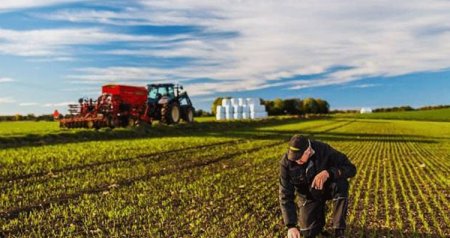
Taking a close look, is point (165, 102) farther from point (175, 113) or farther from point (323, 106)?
point (323, 106)

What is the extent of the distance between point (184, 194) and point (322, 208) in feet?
13.5

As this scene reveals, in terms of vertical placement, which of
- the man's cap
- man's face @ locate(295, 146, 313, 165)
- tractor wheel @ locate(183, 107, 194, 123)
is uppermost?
tractor wheel @ locate(183, 107, 194, 123)

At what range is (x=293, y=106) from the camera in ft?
354

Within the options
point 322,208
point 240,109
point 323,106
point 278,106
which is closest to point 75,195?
point 322,208

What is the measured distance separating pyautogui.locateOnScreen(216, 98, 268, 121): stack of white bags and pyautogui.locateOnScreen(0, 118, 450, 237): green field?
5097 centimetres

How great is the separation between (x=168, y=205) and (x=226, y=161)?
25.1ft

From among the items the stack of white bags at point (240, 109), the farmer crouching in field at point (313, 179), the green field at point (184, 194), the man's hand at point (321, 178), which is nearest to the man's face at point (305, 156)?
the farmer crouching in field at point (313, 179)

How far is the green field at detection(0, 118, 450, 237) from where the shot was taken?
812 centimetres

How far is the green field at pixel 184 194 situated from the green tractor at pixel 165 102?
46.6 ft

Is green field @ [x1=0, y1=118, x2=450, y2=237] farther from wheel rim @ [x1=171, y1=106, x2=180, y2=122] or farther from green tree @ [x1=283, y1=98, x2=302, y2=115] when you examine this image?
green tree @ [x1=283, y1=98, x2=302, y2=115]

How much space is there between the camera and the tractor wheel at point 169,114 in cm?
3457

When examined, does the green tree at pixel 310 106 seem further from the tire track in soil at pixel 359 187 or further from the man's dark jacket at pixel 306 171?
the man's dark jacket at pixel 306 171

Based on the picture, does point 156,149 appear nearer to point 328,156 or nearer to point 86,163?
point 86,163

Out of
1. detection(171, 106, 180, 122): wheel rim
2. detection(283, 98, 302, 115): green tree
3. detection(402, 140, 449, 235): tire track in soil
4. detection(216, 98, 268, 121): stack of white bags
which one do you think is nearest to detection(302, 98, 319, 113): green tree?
detection(283, 98, 302, 115): green tree
